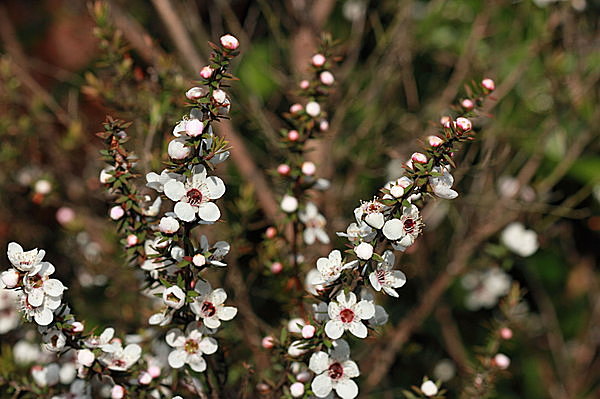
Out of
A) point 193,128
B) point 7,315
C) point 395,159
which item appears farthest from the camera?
point 395,159

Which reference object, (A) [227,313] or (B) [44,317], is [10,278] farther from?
(A) [227,313]

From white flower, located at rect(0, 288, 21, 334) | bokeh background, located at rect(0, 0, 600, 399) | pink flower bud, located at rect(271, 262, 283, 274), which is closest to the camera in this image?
pink flower bud, located at rect(271, 262, 283, 274)

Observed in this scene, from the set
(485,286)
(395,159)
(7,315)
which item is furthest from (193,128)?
(485,286)

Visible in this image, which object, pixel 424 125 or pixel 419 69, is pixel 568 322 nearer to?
pixel 424 125

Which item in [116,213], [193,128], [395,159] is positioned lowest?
[395,159]

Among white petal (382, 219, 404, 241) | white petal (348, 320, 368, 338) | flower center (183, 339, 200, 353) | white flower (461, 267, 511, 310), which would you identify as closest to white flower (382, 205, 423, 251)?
white petal (382, 219, 404, 241)

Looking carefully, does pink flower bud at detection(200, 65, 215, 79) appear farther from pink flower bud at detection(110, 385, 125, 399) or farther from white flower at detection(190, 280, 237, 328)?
pink flower bud at detection(110, 385, 125, 399)

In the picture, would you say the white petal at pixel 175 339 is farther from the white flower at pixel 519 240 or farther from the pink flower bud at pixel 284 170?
the white flower at pixel 519 240
